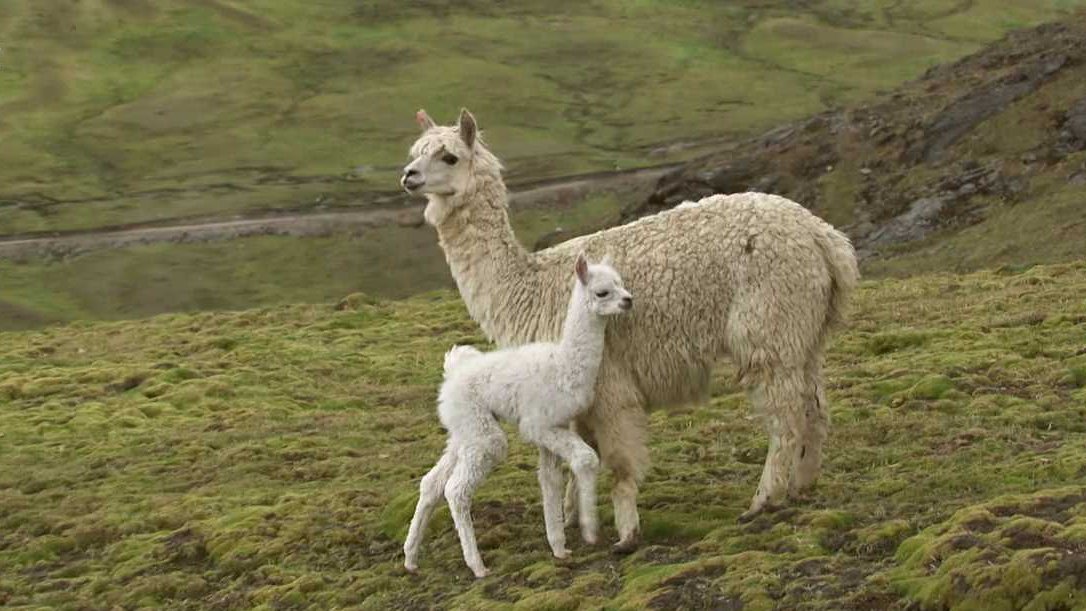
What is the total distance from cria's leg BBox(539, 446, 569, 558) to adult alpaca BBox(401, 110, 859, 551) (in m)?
0.50

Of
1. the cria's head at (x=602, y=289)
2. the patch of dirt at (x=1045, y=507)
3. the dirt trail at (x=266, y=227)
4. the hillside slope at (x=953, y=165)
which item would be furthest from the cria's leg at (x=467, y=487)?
the dirt trail at (x=266, y=227)

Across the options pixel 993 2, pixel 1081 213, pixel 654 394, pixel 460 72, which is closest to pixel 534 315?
pixel 654 394

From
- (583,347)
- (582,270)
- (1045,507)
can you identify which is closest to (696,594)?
(583,347)

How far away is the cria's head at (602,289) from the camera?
14297 mm

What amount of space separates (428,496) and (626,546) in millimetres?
2115

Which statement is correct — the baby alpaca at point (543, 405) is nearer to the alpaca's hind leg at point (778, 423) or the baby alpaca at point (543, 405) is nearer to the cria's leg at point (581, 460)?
the cria's leg at point (581, 460)

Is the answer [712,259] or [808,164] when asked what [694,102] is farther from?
[712,259]

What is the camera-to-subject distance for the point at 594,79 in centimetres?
14262

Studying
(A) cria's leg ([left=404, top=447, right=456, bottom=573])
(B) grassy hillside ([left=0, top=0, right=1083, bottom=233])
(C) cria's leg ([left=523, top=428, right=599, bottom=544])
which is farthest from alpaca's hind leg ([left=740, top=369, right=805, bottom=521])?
(B) grassy hillside ([left=0, top=0, right=1083, bottom=233])

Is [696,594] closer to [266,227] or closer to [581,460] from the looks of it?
[581,460]

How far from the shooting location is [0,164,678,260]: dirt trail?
8788 cm

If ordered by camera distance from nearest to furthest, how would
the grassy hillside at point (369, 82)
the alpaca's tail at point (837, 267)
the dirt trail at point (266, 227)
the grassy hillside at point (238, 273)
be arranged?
the alpaca's tail at point (837, 267) < the grassy hillside at point (238, 273) < the dirt trail at point (266, 227) < the grassy hillside at point (369, 82)

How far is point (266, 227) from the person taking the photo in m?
90.5

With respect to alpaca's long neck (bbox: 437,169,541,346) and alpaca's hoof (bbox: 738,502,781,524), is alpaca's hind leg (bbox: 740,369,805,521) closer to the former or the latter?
alpaca's hoof (bbox: 738,502,781,524)
